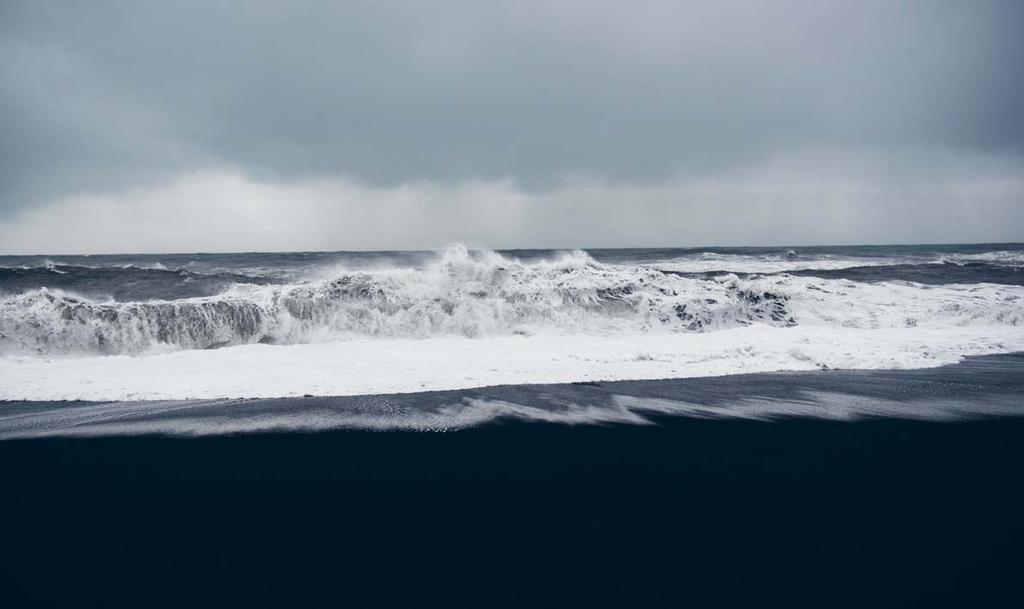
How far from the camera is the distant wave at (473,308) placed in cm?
1040

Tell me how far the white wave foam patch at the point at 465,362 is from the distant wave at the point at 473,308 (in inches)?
33.8

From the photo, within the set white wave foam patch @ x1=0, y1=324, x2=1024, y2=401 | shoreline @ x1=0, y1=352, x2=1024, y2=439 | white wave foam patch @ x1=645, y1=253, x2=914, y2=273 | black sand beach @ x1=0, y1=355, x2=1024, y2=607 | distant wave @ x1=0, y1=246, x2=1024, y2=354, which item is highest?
white wave foam patch @ x1=645, y1=253, x2=914, y2=273

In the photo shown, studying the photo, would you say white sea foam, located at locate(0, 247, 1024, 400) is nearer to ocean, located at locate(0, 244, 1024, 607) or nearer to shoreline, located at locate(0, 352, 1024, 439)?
ocean, located at locate(0, 244, 1024, 607)

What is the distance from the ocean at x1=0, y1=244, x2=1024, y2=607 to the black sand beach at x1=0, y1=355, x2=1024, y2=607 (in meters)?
0.02

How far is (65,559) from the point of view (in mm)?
3221

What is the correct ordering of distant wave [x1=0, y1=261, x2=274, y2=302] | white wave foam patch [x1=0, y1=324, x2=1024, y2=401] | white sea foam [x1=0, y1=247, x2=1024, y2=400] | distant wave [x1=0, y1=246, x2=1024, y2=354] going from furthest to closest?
1. distant wave [x1=0, y1=261, x2=274, y2=302]
2. distant wave [x1=0, y1=246, x2=1024, y2=354]
3. white sea foam [x1=0, y1=247, x2=1024, y2=400]
4. white wave foam patch [x1=0, y1=324, x2=1024, y2=401]

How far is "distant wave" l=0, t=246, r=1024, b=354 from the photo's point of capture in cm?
1040

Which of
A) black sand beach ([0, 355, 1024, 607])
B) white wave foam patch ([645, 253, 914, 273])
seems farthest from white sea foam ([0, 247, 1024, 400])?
white wave foam patch ([645, 253, 914, 273])

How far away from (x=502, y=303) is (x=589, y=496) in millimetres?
8950

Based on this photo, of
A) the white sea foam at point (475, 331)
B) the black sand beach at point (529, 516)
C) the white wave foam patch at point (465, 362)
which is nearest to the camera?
the black sand beach at point (529, 516)

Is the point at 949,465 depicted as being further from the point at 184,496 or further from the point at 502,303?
the point at 502,303

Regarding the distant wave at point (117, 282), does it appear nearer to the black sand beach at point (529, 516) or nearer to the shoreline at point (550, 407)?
the shoreline at point (550, 407)

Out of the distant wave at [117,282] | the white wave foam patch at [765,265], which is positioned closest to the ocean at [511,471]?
the distant wave at [117,282]

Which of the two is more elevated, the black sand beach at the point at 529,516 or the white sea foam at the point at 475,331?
the white sea foam at the point at 475,331
